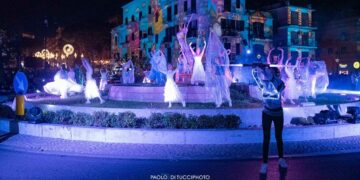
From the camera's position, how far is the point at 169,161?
9.55 meters

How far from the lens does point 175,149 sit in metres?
10.9

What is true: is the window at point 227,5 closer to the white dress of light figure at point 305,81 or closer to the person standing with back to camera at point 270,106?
the white dress of light figure at point 305,81

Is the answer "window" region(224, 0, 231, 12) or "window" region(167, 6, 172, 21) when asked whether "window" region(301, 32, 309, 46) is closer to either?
"window" region(224, 0, 231, 12)

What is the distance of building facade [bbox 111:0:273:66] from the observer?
46.1m

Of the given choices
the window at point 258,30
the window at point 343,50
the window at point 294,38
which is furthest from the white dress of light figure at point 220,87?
the window at point 343,50

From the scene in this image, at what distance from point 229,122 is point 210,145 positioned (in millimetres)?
1411

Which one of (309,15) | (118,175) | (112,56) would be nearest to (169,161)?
(118,175)

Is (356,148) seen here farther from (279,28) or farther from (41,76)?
(279,28)

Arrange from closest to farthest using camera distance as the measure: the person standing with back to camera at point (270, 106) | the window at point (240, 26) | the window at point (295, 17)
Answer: the person standing with back to camera at point (270, 106) → the window at point (240, 26) → the window at point (295, 17)

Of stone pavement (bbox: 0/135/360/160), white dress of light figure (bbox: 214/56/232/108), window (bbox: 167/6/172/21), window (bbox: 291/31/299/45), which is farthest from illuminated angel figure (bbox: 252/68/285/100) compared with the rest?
window (bbox: 291/31/299/45)

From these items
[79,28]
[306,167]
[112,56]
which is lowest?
[306,167]

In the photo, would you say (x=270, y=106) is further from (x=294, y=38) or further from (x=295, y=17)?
(x=295, y=17)

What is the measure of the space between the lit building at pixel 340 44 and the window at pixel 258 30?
56.0 feet

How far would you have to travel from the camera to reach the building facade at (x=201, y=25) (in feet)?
151
